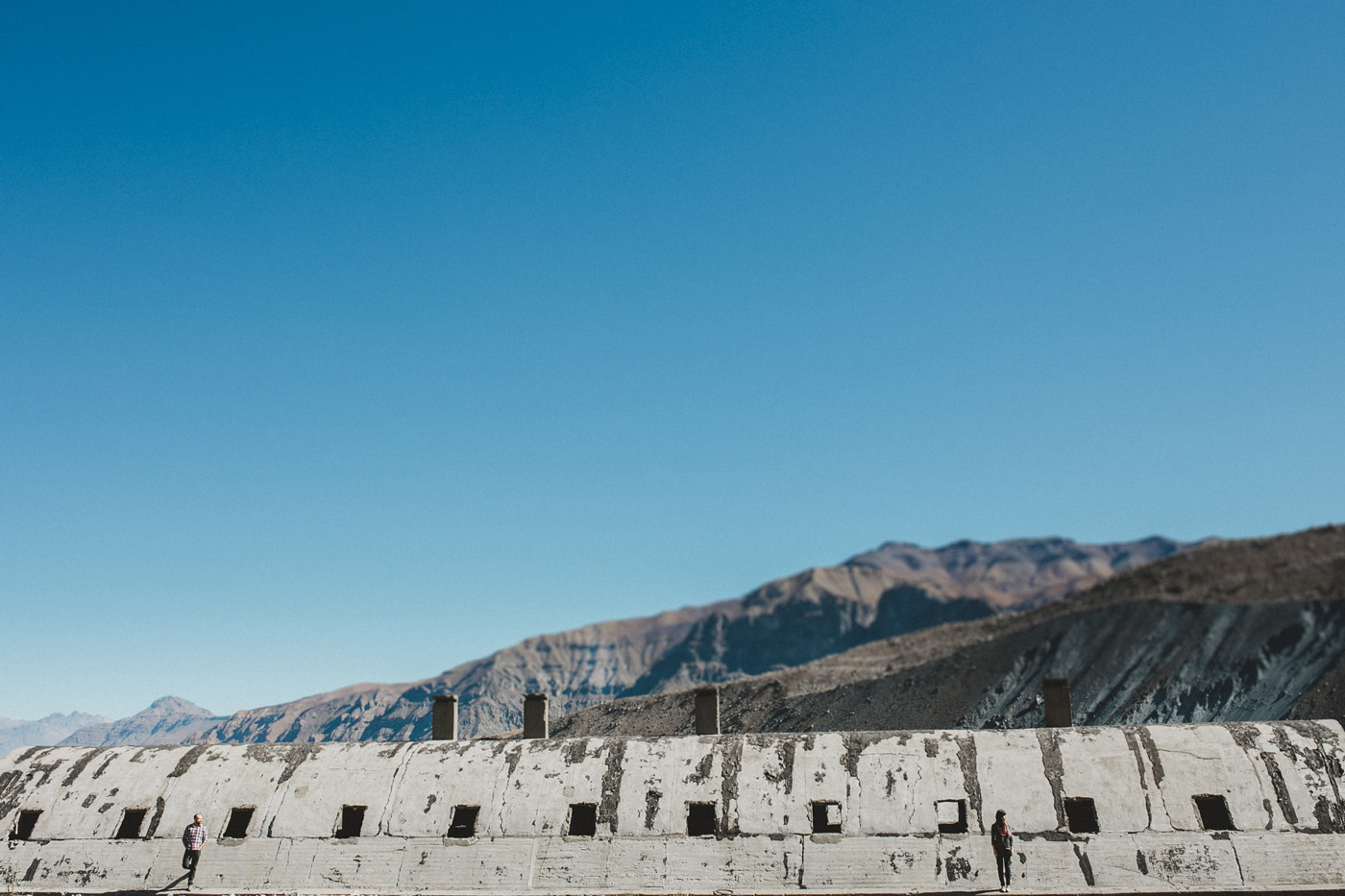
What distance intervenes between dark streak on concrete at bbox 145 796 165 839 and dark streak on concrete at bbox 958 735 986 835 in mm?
19888

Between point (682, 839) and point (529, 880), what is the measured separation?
3595 mm

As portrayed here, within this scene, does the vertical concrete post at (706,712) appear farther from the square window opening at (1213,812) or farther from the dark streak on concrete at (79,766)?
the dark streak on concrete at (79,766)

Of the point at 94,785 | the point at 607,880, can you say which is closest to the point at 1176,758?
the point at 607,880

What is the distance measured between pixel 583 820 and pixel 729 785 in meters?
3.56

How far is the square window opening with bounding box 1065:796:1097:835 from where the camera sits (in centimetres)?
2414

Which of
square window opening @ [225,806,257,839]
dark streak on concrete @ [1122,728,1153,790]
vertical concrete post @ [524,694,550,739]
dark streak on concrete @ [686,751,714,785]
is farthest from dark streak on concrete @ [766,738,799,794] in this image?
square window opening @ [225,806,257,839]

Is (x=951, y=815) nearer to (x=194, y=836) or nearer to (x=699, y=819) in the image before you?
(x=699, y=819)

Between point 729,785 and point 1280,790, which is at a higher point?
point 729,785

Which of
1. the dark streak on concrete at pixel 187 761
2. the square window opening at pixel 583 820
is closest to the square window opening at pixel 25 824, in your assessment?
the dark streak on concrete at pixel 187 761

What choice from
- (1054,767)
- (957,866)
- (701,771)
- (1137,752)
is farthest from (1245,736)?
(701,771)

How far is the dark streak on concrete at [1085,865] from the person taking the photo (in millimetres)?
23234

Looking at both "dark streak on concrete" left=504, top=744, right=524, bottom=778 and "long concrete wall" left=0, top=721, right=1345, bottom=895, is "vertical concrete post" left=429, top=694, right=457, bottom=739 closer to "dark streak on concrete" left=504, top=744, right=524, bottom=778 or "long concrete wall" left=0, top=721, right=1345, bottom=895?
"long concrete wall" left=0, top=721, right=1345, bottom=895

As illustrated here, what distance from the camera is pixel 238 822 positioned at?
27125 mm

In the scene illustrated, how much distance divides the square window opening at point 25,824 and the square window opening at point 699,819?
16.9 m
